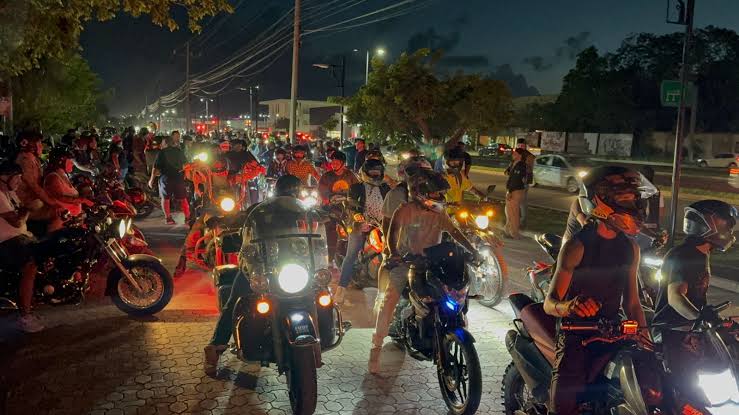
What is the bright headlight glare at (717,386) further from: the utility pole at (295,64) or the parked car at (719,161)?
the parked car at (719,161)

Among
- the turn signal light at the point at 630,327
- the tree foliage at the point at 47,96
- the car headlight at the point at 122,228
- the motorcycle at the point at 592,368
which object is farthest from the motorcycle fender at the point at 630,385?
the tree foliage at the point at 47,96

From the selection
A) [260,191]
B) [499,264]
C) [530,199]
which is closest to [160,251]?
[260,191]

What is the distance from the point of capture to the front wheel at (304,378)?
4.20 m

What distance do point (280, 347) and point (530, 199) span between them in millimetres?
18228

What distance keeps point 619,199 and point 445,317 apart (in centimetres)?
178

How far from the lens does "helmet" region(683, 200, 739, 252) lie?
423 centimetres

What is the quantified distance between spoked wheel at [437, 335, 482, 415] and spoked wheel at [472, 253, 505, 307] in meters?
2.76

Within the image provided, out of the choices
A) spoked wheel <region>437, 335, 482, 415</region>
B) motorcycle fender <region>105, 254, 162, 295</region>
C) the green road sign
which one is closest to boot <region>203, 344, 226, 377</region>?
spoked wheel <region>437, 335, 482, 415</region>

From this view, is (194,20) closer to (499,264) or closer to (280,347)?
(499,264)

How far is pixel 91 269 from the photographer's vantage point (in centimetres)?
673

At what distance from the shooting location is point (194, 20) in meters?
11.2

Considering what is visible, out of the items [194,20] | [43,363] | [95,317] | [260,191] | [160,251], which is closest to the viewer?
[43,363]

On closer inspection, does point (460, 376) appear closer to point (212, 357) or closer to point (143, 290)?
point (212, 357)

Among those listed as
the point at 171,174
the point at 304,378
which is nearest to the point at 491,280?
the point at 304,378
